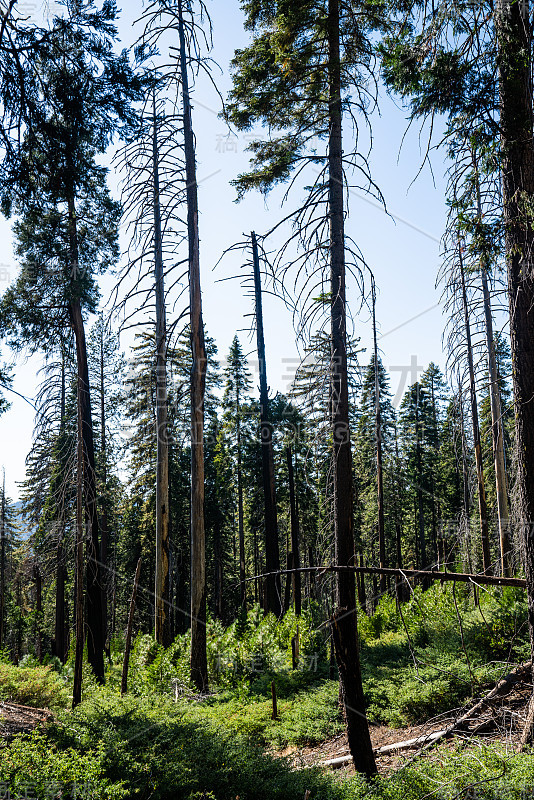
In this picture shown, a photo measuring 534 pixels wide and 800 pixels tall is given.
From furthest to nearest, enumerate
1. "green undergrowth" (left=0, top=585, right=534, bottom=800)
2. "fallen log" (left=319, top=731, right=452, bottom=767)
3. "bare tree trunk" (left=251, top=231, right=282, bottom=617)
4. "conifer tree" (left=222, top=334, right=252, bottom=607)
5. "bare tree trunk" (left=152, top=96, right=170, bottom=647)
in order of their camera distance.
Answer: "conifer tree" (left=222, top=334, right=252, bottom=607)
"bare tree trunk" (left=251, top=231, right=282, bottom=617)
"bare tree trunk" (left=152, top=96, right=170, bottom=647)
"fallen log" (left=319, top=731, right=452, bottom=767)
"green undergrowth" (left=0, top=585, right=534, bottom=800)

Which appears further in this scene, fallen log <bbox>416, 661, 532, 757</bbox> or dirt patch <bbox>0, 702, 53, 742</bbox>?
dirt patch <bbox>0, 702, 53, 742</bbox>

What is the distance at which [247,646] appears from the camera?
12281 millimetres

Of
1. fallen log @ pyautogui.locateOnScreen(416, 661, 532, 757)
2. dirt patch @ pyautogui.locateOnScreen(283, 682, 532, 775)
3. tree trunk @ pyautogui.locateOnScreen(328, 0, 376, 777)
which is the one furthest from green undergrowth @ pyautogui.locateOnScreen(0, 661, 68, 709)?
fallen log @ pyautogui.locateOnScreen(416, 661, 532, 757)

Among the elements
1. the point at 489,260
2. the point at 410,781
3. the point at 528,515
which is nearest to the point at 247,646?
the point at 410,781

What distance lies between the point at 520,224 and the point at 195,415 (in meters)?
7.22

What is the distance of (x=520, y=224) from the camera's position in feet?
16.7

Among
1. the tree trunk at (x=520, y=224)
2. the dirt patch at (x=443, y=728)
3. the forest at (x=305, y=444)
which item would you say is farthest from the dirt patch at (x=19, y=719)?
the tree trunk at (x=520, y=224)

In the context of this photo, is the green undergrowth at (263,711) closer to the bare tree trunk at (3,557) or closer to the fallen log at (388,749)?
the fallen log at (388,749)

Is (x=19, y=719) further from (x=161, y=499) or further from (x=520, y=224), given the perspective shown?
(x=520, y=224)

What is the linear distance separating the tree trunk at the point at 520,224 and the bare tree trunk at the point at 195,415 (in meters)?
6.75

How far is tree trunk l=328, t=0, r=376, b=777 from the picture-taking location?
5.68m

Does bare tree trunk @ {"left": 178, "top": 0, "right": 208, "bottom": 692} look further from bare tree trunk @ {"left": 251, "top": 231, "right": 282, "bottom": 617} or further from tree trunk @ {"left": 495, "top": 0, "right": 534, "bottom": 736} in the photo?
tree trunk @ {"left": 495, "top": 0, "right": 534, "bottom": 736}

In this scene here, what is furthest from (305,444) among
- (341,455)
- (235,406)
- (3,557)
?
(3,557)

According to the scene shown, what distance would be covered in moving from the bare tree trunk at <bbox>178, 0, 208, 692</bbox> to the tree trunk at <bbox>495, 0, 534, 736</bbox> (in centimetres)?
675
